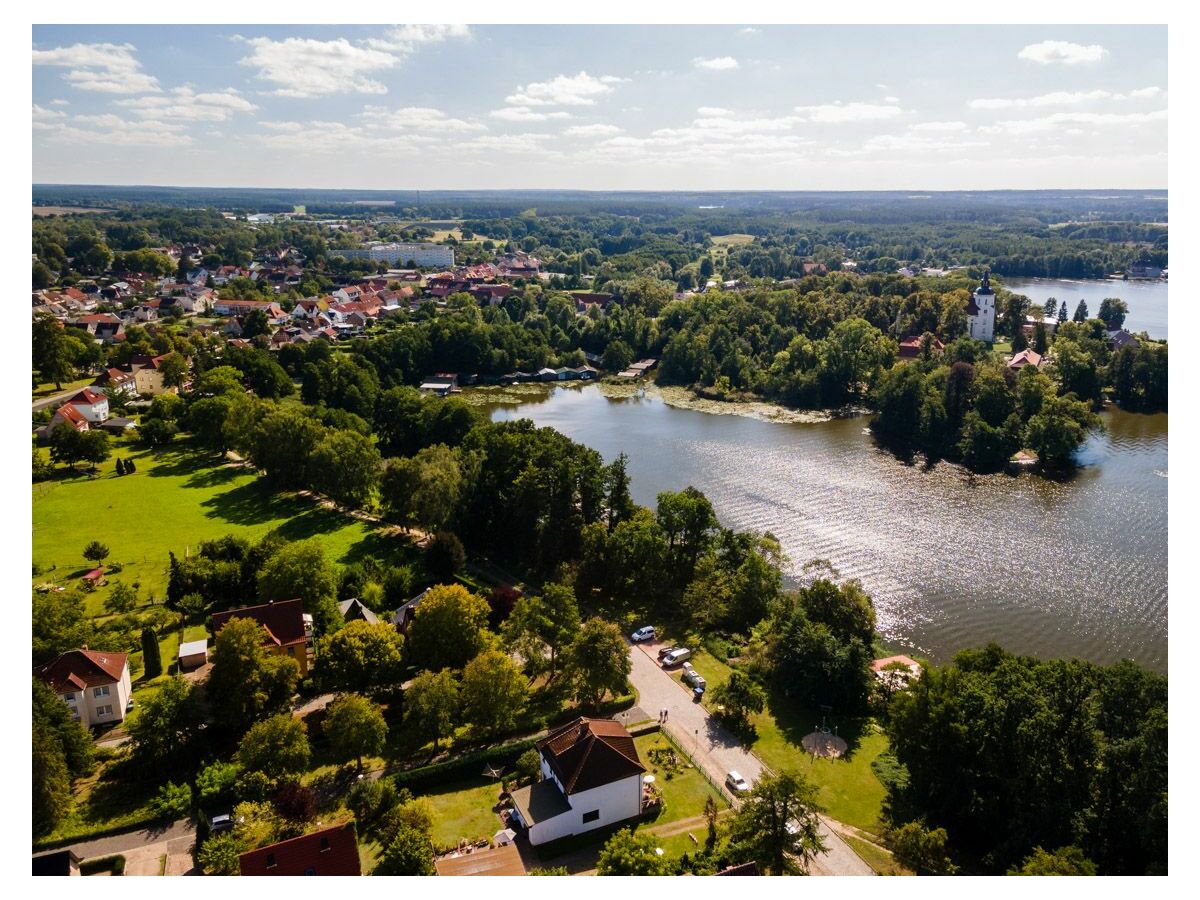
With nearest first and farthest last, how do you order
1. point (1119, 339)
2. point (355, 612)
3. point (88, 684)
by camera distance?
point (88, 684) → point (355, 612) → point (1119, 339)

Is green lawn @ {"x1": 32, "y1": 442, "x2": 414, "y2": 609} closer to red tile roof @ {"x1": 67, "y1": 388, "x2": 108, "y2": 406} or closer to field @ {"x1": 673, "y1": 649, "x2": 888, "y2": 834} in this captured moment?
red tile roof @ {"x1": 67, "y1": 388, "x2": 108, "y2": 406}

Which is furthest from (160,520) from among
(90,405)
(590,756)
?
(590,756)

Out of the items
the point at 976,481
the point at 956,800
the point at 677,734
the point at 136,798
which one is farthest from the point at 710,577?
the point at 976,481

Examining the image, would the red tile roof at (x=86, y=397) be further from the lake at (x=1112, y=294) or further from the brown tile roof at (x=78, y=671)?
the lake at (x=1112, y=294)

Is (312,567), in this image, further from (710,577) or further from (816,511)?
(816,511)

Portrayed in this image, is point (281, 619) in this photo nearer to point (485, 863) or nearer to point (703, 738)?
point (485, 863)
